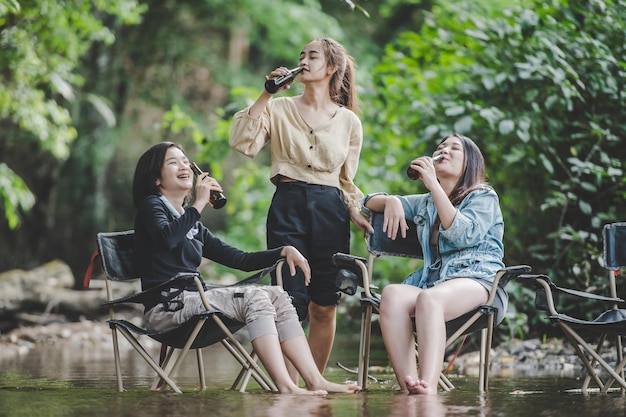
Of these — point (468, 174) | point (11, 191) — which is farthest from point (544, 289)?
point (11, 191)

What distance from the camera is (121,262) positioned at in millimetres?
4461

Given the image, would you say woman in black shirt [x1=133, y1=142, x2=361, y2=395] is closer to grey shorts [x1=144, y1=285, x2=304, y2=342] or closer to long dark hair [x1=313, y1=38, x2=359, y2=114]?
grey shorts [x1=144, y1=285, x2=304, y2=342]

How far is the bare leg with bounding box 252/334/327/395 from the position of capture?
3.88m

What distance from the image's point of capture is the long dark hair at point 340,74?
4707 millimetres

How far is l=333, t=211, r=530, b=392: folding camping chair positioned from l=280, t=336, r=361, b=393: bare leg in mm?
265

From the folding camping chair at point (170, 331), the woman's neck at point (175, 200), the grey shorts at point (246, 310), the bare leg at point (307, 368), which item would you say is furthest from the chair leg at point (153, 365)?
the woman's neck at point (175, 200)

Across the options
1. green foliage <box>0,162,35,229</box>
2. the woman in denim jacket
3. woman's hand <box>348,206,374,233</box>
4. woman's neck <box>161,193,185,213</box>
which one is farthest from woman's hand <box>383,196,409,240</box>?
green foliage <box>0,162,35,229</box>

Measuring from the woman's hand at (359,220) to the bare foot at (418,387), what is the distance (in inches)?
40.5

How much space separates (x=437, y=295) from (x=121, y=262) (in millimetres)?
1463

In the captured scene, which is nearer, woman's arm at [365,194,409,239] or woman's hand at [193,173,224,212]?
woman's hand at [193,173,224,212]

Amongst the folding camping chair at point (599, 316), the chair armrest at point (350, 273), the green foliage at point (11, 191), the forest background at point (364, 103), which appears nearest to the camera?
the folding camping chair at point (599, 316)

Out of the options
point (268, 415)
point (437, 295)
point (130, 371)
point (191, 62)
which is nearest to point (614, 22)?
point (437, 295)

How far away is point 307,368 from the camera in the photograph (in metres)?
4.00

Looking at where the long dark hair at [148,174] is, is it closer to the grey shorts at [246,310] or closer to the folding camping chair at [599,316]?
the grey shorts at [246,310]
